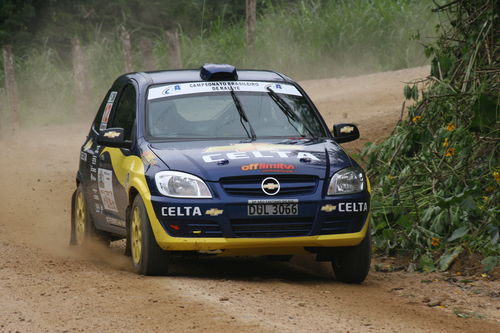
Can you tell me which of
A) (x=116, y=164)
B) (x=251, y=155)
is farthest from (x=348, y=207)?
(x=116, y=164)

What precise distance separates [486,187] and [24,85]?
21.4 meters

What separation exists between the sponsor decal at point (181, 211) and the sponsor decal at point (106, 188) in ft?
4.54

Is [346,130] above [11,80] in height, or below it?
below

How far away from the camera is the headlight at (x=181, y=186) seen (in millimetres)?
8203

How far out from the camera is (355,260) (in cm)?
865

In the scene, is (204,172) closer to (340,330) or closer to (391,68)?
(340,330)

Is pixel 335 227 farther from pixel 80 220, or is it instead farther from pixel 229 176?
pixel 80 220

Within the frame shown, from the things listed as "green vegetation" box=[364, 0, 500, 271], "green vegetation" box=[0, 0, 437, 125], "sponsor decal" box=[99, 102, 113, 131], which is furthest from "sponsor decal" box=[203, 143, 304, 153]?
"green vegetation" box=[0, 0, 437, 125]

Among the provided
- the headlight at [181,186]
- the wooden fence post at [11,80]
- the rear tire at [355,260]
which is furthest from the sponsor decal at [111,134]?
the wooden fence post at [11,80]

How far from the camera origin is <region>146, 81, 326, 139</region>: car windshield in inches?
363

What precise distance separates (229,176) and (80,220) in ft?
10.1

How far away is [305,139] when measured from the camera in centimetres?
917

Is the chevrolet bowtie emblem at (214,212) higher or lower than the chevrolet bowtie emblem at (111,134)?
lower

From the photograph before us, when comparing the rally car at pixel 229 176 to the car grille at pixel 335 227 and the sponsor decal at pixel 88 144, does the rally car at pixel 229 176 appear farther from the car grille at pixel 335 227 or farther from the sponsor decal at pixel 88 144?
the sponsor decal at pixel 88 144
